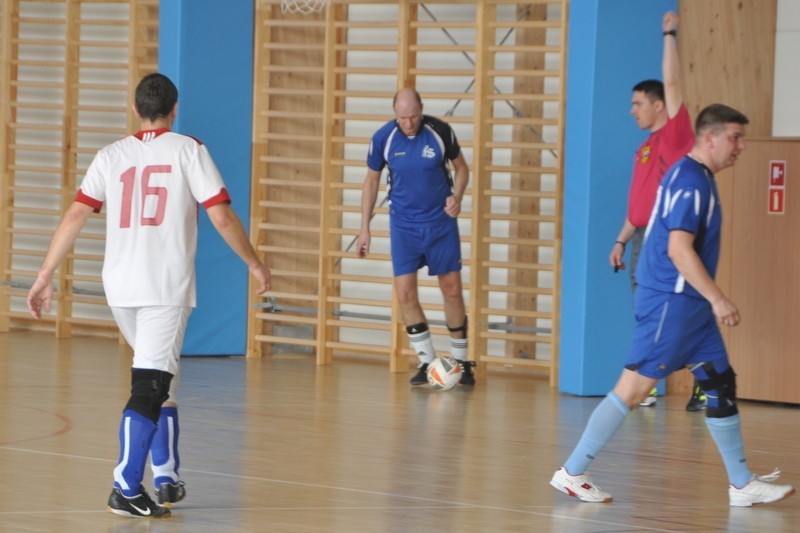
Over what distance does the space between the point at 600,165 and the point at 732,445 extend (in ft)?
10.6

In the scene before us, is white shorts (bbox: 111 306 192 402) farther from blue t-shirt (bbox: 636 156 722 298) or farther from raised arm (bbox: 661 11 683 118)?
raised arm (bbox: 661 11 683 118)

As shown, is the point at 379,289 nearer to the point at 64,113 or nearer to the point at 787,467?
the point at 64,113

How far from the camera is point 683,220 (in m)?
4.65

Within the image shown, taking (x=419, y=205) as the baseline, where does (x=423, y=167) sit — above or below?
above

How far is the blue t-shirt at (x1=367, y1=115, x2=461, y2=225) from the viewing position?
8.20 meters

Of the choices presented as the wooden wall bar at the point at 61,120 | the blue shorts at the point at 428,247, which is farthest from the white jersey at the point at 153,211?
the wooden wall bar at the point at 61,120

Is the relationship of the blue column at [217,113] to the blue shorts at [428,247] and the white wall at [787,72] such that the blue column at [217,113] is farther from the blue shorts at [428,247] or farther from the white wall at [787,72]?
the white wall at [787,72]

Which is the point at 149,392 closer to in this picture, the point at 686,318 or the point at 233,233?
the point at 233,233

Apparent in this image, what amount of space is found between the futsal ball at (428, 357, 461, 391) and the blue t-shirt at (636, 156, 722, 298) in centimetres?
330

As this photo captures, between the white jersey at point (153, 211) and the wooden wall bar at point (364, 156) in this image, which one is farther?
the wooden wall bar at point (364, 156)

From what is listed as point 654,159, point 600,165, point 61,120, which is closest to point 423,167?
point 600,165

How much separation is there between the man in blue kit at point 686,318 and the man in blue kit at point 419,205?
3380 millimetres

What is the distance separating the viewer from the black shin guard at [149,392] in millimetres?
4398

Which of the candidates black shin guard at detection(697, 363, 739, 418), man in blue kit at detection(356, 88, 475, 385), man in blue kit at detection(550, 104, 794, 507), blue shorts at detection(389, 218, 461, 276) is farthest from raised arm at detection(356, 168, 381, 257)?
black shin guard at detection(697, 363, 739, 418)
